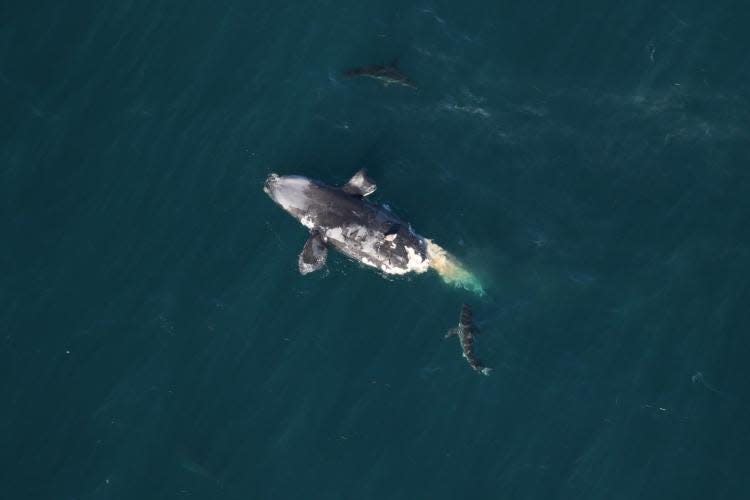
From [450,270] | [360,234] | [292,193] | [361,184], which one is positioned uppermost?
[361,184]

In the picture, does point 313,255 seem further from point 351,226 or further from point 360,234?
point 360,234

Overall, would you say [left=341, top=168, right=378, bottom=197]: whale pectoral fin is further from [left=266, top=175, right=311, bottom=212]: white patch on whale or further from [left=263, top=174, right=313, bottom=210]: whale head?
[left=266, top=175, right=311, bottom=212]: white patch on whale

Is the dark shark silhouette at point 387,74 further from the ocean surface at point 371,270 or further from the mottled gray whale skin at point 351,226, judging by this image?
the mottled gray whale skin at point 351,226

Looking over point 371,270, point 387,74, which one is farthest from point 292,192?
point 387,74

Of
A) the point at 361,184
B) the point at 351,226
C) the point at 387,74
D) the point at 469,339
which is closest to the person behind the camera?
the point at 469,339

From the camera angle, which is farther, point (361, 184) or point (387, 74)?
point (387, 74)

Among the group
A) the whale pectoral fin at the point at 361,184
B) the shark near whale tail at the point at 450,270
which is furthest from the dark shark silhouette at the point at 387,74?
the shark near whale tail at the point at 450,270

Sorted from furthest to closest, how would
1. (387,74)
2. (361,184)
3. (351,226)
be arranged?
(387,74) < (361,184) < (351,226)
